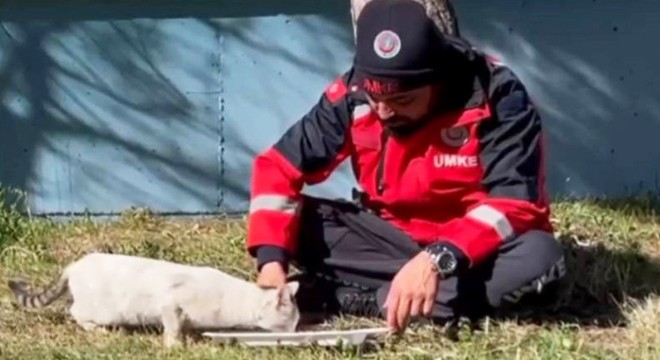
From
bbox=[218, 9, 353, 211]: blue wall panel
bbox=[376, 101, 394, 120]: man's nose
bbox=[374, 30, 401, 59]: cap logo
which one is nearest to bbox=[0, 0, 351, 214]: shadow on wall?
bbox=[218, 9, 353, 211]: blue wall panel

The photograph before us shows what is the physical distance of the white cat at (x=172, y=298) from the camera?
4.84 m

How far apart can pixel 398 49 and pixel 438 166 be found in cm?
44

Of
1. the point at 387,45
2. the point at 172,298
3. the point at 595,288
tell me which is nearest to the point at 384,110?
the point at 387,45

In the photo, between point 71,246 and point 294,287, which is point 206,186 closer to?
point 71,246

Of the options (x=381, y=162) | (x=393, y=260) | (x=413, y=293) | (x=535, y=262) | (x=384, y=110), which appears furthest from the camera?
(x=393, y=260)

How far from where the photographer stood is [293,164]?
5215 millimetres

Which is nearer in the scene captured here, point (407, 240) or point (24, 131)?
point (407, 240)

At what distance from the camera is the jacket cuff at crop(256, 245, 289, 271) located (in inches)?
201

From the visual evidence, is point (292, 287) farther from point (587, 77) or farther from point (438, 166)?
point (587, 77)

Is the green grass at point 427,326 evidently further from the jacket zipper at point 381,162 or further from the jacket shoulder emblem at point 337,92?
the jacket shoulder emblem at point 337,92

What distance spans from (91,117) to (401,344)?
2558 mm

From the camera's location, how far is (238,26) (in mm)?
6961

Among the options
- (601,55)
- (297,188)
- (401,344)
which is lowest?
(401,344)

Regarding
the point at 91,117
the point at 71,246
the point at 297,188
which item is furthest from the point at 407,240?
the point at 91,117
